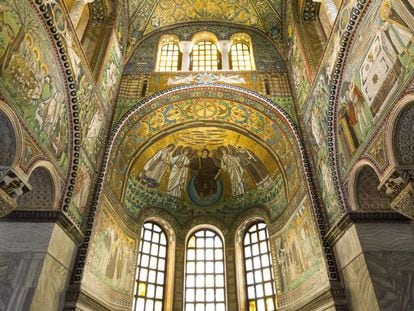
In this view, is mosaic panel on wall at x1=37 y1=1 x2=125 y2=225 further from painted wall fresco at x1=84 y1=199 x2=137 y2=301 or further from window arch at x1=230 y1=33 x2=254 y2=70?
window arch at x1=230 y1=33 x2=254 y2=70

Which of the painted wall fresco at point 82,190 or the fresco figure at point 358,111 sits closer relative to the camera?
the fresco figure at point 358,111

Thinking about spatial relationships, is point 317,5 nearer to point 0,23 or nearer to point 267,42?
point 267,42

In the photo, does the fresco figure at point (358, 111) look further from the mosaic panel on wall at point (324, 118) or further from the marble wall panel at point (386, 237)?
the marble wall panel at point (386, 237)

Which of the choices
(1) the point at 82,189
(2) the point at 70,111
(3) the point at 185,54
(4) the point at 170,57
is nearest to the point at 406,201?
(1) the point at 82,189

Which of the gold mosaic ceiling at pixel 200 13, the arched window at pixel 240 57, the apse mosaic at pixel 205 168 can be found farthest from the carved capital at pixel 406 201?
the gold mosaic ceiling at pixel 200 13

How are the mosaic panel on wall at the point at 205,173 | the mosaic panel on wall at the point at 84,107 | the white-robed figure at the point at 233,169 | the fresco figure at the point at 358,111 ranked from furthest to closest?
the white-robed figure at the point at 233,169 < the mosaic panel on wall at the point at 205,173 < the mosaic panel on wall at the point at 84,107 < the fresco figure at the point at 358,111

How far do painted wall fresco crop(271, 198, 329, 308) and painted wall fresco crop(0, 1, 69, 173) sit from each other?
635cm

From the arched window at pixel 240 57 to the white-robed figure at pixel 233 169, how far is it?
3191 mm

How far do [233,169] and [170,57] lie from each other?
5136 millimetres

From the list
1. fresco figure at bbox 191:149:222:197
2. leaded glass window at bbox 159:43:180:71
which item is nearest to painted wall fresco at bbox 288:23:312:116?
fresco figure at bbox 191:149:222:197

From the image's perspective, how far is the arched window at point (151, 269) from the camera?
10453 millimetres

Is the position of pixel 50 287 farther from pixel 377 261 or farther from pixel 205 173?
pixel 205 173

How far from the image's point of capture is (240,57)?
1280 centimetres

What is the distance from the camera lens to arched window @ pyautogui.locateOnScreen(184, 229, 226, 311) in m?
10.8
